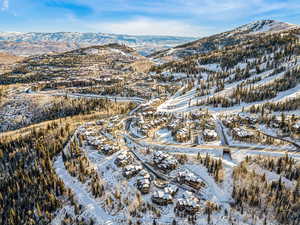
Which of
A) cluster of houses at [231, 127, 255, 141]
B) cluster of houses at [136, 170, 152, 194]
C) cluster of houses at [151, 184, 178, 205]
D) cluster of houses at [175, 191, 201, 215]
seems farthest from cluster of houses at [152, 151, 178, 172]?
cluster of houses at [231, 127, 255, 141]

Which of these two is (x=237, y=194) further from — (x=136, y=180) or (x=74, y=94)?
(x=74, y=94)

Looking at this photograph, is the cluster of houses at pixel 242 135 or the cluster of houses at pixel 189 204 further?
the cluster of houses at pixel 242 135

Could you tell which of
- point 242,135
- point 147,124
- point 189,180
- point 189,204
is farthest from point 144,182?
point 242,135

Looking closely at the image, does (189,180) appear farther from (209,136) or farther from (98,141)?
(98,141)

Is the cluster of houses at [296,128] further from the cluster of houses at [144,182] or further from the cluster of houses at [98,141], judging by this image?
the cluster of houses at [98,141]

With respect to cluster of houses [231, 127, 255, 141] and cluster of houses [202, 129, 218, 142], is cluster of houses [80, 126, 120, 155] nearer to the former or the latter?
cluster of houses [202, 129, 218, 142]

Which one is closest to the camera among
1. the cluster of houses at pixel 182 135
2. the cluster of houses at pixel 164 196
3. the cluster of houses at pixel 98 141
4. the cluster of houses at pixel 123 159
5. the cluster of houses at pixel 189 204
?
the cluster of houses at pixel 189 204

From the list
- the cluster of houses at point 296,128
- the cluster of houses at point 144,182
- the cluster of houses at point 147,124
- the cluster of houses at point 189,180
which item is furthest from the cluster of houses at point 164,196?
the cluster of houses at point 296,128

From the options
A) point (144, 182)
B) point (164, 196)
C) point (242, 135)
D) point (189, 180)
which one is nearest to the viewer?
point (164, 196)

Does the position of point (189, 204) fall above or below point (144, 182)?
below
